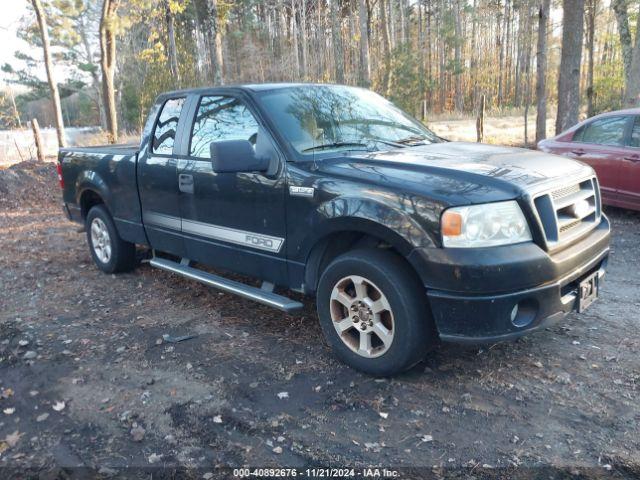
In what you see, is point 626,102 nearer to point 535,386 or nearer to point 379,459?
point 535,386

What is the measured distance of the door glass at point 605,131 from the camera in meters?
7.43

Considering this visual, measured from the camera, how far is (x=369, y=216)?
3.25 m

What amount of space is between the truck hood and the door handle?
1371 mm

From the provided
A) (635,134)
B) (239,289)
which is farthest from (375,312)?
(635,134)

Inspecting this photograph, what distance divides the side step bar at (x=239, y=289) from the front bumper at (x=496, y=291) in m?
1.14

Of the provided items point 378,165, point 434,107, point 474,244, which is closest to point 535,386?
point 474,244

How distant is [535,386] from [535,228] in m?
1.04

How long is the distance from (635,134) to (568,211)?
15.8ft

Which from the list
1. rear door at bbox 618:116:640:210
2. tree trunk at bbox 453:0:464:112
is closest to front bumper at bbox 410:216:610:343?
rear door at bbox 618:116:640:210

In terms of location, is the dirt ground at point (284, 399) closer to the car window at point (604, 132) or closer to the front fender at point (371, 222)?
the front fender at point (371, 222)

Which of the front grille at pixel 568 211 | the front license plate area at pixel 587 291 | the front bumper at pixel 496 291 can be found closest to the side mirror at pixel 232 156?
the front bumper at pixel 496 291

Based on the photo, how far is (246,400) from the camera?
333 centimetres

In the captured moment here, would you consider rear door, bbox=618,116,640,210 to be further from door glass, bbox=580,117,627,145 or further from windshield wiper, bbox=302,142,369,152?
windshield wiper, bbox=302,142,369,152

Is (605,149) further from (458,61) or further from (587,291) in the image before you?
(458,61)
